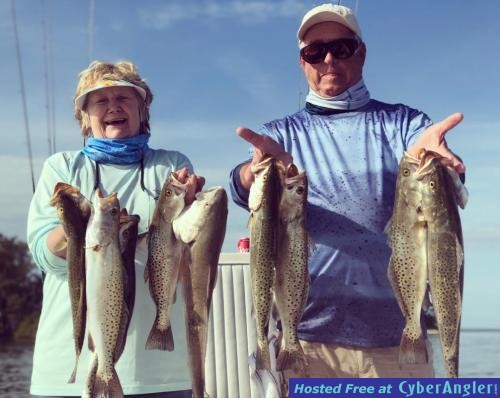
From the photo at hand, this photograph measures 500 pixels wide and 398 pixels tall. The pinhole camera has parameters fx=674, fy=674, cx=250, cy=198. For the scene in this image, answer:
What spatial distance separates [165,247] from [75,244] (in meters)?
0.49

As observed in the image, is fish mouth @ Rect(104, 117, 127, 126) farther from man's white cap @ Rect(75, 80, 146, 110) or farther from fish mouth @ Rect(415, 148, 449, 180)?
fish mouth @ Rect(415, 148, 449, 180)

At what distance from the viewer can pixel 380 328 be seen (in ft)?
13.1

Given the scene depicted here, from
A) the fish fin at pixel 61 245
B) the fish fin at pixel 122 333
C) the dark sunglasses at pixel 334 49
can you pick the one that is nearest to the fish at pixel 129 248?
the fish fin at pixel 122 333

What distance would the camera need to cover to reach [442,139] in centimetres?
351

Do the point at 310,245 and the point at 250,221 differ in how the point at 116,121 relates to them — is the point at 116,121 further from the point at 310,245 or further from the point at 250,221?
the point at 310,245

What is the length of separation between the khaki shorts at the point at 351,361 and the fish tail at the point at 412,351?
0.50 meters

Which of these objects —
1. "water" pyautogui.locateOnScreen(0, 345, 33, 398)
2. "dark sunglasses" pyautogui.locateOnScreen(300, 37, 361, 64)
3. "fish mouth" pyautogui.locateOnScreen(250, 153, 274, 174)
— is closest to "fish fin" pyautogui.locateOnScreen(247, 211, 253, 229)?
"fish mouth" pyautogui.locateOnScreen(250, 153, 274, 174)

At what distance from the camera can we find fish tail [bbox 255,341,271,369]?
3.61m

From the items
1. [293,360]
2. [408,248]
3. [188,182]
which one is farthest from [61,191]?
[408,248]

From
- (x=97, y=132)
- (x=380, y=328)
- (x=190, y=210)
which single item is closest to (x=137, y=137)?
(x=97, y=132)

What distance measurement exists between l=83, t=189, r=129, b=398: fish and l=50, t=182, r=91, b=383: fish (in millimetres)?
34

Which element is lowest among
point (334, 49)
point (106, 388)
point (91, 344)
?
point (106, 388)

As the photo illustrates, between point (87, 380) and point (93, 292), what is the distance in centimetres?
46

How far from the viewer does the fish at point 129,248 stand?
371cm
